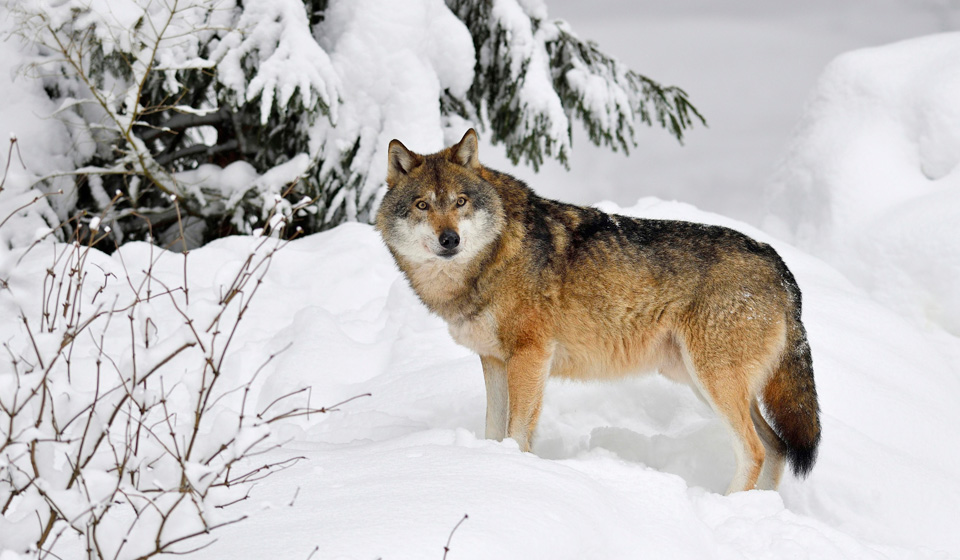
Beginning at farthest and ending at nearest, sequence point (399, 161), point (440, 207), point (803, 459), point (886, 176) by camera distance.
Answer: point (886, 176) < point (399, 161) < point (803, 459) < point (440, 207)

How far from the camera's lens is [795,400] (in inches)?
185

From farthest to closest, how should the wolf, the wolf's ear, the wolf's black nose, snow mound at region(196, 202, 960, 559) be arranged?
the wolf's ear
the wolf
the wolf's black nose
snow mound at region(196, 202, 960, 559)

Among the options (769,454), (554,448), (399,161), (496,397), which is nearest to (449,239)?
(399,161)

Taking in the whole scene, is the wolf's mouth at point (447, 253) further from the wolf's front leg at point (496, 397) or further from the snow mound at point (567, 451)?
the snow mound at point (567, 451)

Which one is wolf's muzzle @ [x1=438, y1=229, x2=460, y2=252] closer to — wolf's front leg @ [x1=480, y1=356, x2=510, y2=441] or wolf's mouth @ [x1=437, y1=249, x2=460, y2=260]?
wolf's mouth @ [x1=437, y1=249, x2=460, y2=260]

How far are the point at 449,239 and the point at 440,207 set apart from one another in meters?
0.23

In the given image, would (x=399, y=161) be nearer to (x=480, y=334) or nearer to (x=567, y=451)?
(x=480, y=334)

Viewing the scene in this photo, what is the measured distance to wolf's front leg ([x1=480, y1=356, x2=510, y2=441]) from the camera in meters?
4.84

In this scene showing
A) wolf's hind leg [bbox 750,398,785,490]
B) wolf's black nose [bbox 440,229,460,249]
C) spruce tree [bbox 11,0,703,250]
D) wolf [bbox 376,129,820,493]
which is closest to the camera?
wolf's black nose [bbox 440,229,460,249]

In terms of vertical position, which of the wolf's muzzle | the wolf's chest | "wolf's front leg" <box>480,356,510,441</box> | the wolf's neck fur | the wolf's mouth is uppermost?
the wolf's muzzle

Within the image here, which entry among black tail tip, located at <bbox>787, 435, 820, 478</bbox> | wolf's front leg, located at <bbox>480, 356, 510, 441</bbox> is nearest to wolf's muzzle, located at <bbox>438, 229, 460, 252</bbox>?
wolf's front leg, located at <bbox>480, 356, 510, 441</bbox>

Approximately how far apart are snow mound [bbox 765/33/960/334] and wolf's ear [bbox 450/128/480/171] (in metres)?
6.01

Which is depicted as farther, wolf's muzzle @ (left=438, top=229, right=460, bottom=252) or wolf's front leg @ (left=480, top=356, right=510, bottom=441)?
wolf's front leg @ (left=480, top=356, right=510, bottom=441)

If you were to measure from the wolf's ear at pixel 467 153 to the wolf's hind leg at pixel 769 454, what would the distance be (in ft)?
7.20
